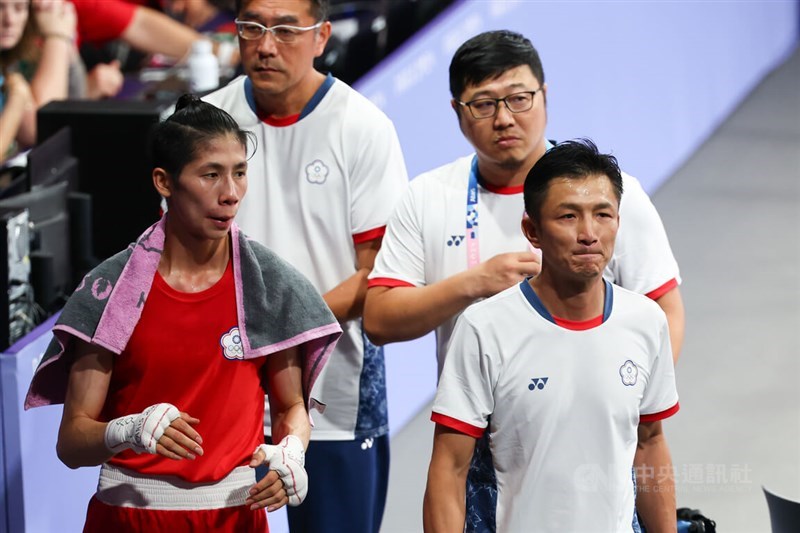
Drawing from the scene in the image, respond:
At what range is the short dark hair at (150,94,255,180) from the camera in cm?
283

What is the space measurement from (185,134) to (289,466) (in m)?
0.71

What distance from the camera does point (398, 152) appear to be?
3.76 metres

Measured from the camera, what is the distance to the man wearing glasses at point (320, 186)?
11.8 ft

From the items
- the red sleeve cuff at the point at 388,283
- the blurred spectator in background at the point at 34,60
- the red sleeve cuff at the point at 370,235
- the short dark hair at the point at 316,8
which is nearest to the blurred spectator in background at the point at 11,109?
the blurred spectator in background at the point at 34,60

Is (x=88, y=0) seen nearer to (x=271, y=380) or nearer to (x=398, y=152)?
(x=398, y=152)

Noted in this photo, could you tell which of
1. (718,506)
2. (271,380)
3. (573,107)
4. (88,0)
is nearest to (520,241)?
(271,380)

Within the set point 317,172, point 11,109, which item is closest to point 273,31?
point 317,172

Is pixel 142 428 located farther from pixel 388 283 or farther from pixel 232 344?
A: pixel 388 283

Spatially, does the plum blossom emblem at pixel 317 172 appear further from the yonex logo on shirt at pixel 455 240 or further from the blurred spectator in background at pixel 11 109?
the blurred spectator in background at pixel 11 109

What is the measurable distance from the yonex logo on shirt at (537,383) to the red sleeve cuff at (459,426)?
0.46 ft

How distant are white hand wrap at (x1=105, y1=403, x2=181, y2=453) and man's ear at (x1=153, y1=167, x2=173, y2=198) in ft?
1.50

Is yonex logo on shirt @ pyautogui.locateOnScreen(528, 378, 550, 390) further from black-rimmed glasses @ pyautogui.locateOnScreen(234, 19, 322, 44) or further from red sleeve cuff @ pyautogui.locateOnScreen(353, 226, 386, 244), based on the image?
black-rimmed glasses @ pyautogui.locateOnScreen(234, 19, 322, 44)

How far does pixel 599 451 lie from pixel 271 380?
71 cm

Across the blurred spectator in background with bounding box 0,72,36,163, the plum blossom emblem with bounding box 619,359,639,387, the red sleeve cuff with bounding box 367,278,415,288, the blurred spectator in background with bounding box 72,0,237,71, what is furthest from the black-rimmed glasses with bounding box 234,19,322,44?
the blurred spectator in background with bounding box 72,0,237,71
